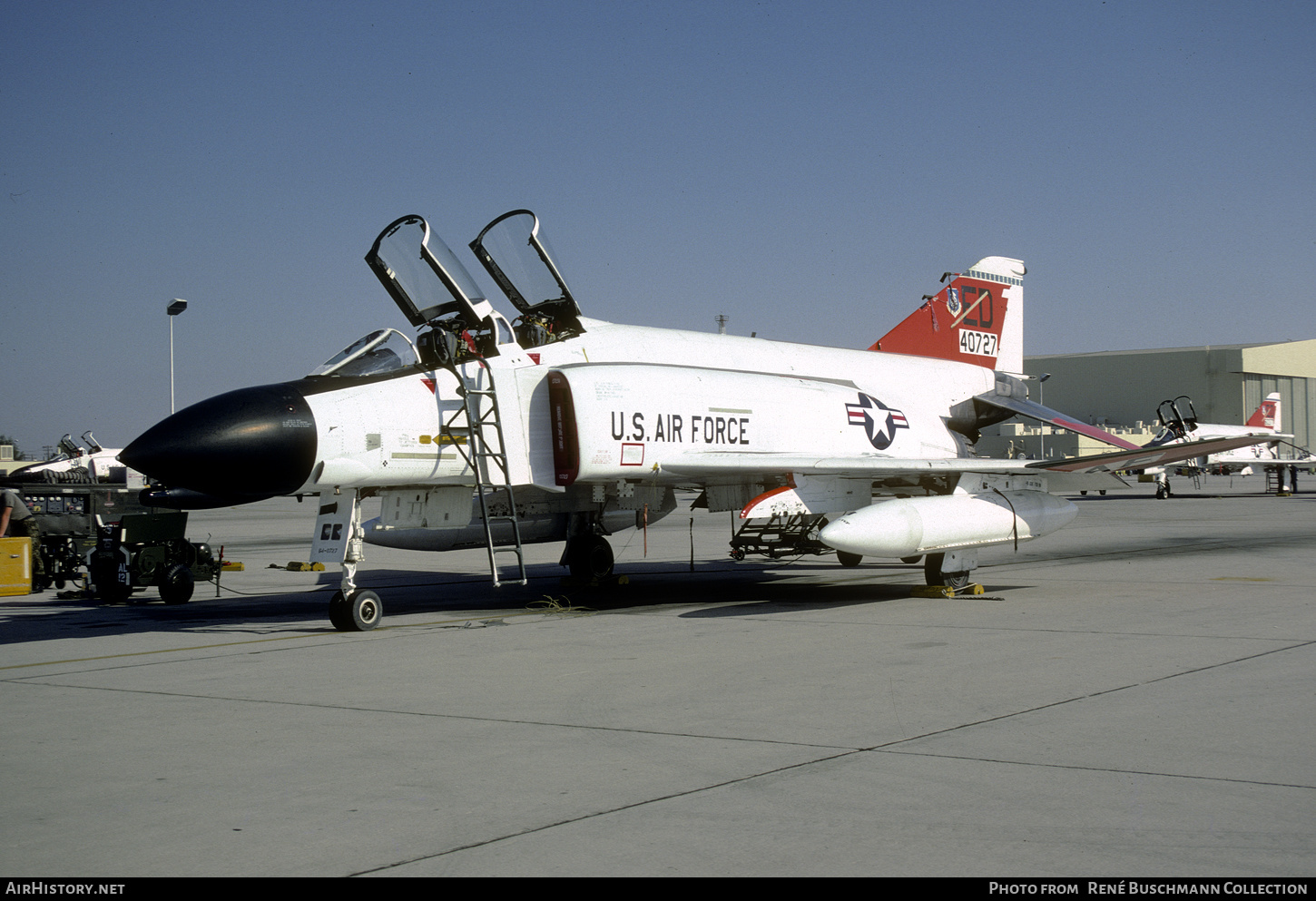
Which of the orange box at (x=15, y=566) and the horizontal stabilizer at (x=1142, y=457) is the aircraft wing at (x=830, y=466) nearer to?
the horizontal stabilizer at (x=1142, y=457)

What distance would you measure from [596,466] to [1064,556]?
9921 mm

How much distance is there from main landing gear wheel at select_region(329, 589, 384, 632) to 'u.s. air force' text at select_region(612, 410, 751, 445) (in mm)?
2794

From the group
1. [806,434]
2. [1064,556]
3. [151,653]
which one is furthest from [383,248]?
[1064,556]

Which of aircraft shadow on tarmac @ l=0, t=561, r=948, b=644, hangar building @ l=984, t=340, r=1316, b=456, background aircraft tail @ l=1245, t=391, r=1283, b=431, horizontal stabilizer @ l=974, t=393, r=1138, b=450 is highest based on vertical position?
hangar building @ l=984, t=340, r=1316, b=456

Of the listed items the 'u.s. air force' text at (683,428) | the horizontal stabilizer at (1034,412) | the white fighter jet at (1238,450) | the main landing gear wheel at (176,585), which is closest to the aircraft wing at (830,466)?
the 'u.s. air force' text at (683,428)

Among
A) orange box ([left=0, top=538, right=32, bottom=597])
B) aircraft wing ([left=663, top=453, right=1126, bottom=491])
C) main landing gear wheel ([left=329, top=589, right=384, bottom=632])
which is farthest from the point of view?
orange box ([left=0, top=538, right=32, bottom=597])

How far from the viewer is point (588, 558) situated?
14180 millimetres

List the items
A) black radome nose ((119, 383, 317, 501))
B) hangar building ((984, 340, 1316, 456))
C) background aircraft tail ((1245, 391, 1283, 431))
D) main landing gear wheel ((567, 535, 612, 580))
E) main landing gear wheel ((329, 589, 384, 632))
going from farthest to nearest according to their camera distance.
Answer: hangar building ((984, 340, 1316, 456)) < background aircraft tail ((1245, 391, 1283, 431)) < main landing gear wheel ((567, 535, 612, 580)) < main landing gear wheel ((329, 589, 384, 632)) < black radome nose ((119, 383, 317, 501))

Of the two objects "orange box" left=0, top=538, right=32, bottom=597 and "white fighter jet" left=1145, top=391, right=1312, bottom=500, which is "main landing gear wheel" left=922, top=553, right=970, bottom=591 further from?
"white fighter jet" left=1145, top=391, right=1312, bottom=500

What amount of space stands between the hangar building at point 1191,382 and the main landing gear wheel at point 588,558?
83.3 metres

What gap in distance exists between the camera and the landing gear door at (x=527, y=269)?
448 inches

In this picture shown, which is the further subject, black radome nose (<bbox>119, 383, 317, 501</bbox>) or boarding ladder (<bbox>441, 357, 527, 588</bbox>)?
boarding ladder (<bbox>441, 357, 527, 588</bbox>)

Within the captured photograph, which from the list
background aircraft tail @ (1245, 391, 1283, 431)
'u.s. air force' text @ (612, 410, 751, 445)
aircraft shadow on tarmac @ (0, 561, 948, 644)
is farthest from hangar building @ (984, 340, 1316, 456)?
'u.s. air force' text @ (612, 410, 751, 445)

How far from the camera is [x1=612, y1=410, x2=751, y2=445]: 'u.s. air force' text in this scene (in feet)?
35.7
